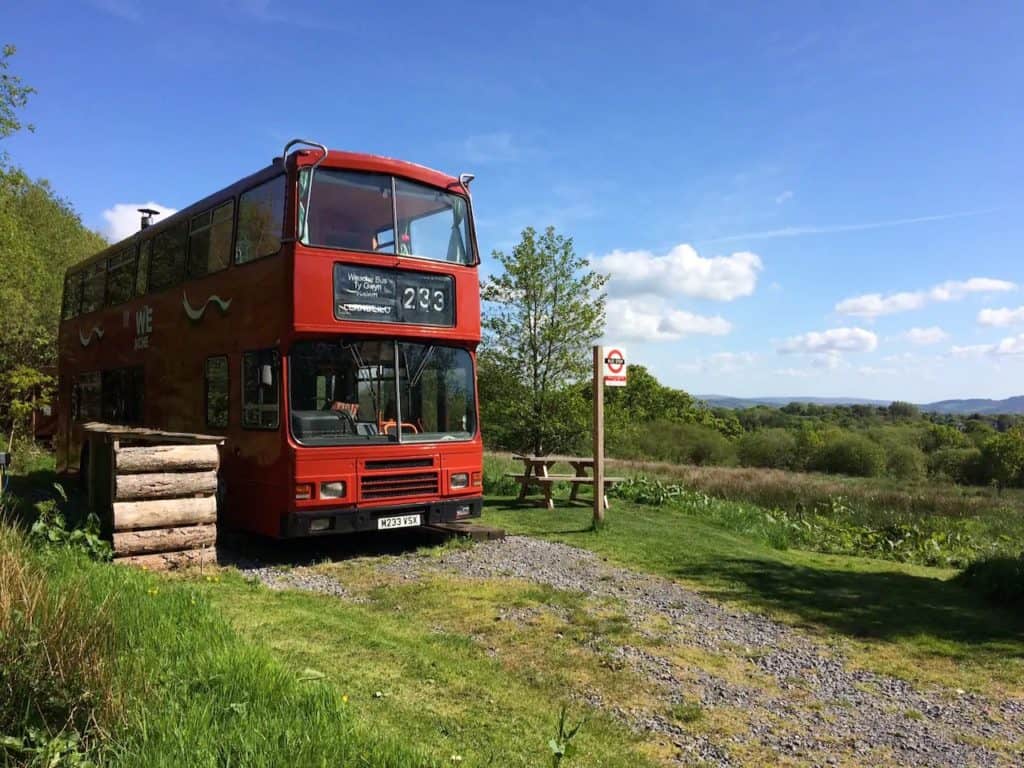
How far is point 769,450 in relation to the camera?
4172cm

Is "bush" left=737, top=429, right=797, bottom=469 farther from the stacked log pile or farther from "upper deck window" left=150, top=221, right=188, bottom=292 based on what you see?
the stacked log pile

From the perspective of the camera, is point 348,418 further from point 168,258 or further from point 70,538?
point 168,258

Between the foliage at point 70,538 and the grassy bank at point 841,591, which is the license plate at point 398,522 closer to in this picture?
the grassy bank at point 841,591

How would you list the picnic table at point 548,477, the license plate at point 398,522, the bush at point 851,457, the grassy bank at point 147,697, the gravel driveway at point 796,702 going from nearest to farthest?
the grassy bank at point 147,697, the gravel driveway at point 796,702, the license plate at point 398,522, the picnic table at point 548,477, the bush at point 851,457

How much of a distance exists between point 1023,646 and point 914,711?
263cm

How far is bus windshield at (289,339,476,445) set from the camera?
848 cm

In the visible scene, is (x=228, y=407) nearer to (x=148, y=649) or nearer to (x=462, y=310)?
(x=462, y=310)

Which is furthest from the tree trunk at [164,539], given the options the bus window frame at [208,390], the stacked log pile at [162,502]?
the bus window frame at [208,390]

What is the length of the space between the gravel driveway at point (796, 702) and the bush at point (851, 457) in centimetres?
3504

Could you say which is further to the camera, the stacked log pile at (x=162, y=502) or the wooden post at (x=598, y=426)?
the wooden post at (x=598, y=426)

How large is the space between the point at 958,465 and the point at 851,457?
483cm

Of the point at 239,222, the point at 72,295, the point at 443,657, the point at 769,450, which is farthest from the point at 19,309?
the point at 769,450

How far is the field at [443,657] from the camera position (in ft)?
10.8

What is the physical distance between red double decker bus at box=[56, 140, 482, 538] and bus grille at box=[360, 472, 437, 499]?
1 cm
